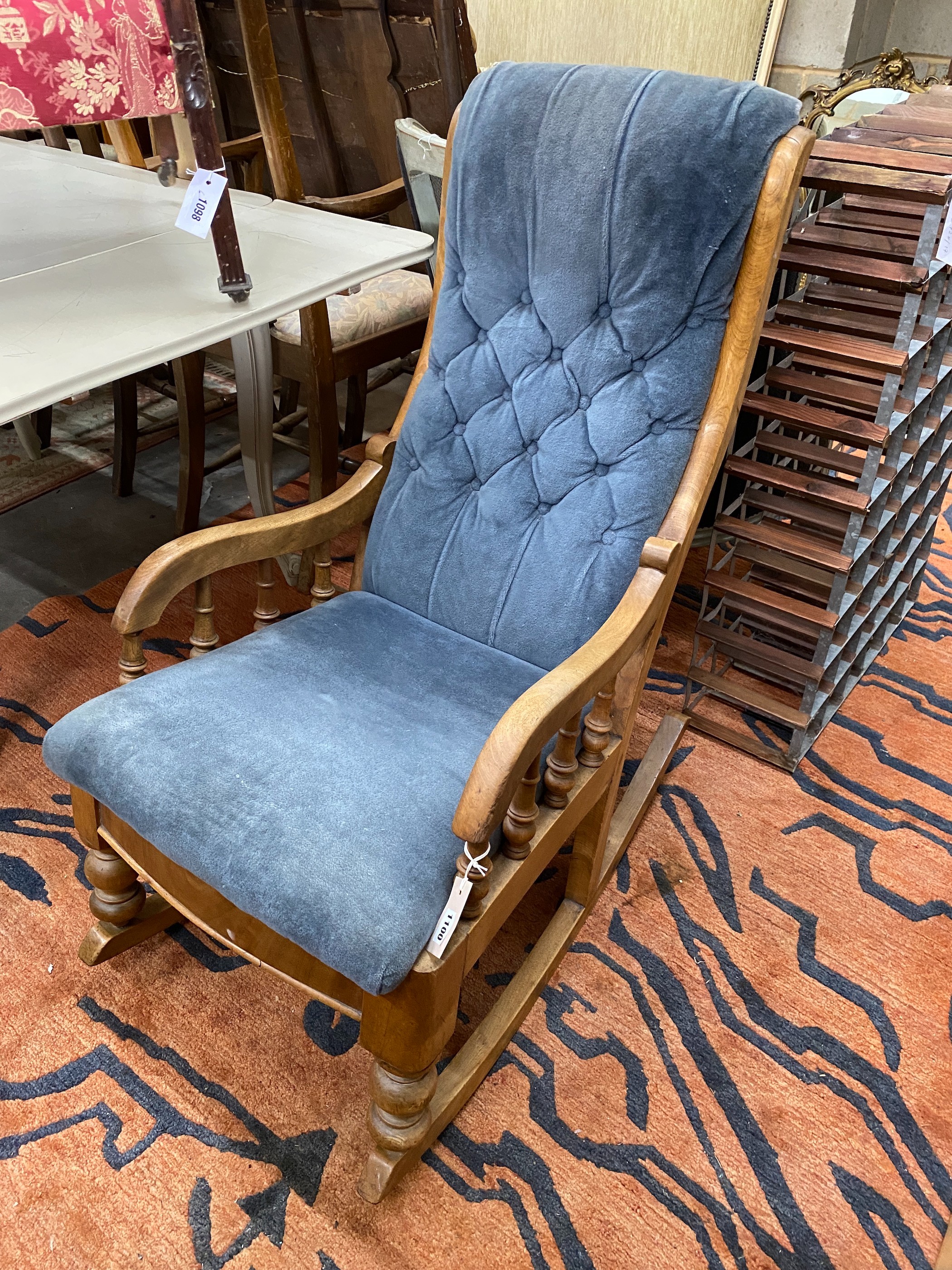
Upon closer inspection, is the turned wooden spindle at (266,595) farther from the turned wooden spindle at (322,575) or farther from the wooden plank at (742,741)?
the wooden plank at (742,741)

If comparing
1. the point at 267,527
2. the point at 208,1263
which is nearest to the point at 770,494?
the point at 267,527

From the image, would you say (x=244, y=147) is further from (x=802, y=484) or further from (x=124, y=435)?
(x=802, y=484)

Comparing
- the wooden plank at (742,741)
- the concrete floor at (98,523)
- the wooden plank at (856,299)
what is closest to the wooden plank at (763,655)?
the wooden plank at (742,741)

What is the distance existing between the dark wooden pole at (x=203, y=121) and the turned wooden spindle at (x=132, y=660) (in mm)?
546

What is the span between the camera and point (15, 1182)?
3.51 ft

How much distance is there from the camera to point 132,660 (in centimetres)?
112

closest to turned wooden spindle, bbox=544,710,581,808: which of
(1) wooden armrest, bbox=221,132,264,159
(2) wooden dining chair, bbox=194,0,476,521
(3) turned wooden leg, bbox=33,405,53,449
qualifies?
(2) wooden dining chair, bbox=194,0,476,521

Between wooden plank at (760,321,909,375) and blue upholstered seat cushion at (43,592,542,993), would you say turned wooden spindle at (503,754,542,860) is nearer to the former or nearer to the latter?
blue upholstered seat cushion at (43,592,542,993)

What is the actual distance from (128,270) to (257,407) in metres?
0.43

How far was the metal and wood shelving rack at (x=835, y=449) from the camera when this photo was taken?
4.24ft

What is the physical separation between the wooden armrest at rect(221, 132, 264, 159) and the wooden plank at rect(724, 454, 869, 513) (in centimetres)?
155

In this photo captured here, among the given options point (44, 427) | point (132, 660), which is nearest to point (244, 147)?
point (44, 427)

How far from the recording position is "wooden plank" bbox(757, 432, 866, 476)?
1422mm

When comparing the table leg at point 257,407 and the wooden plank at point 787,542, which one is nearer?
the wooden plank at point 787,542
